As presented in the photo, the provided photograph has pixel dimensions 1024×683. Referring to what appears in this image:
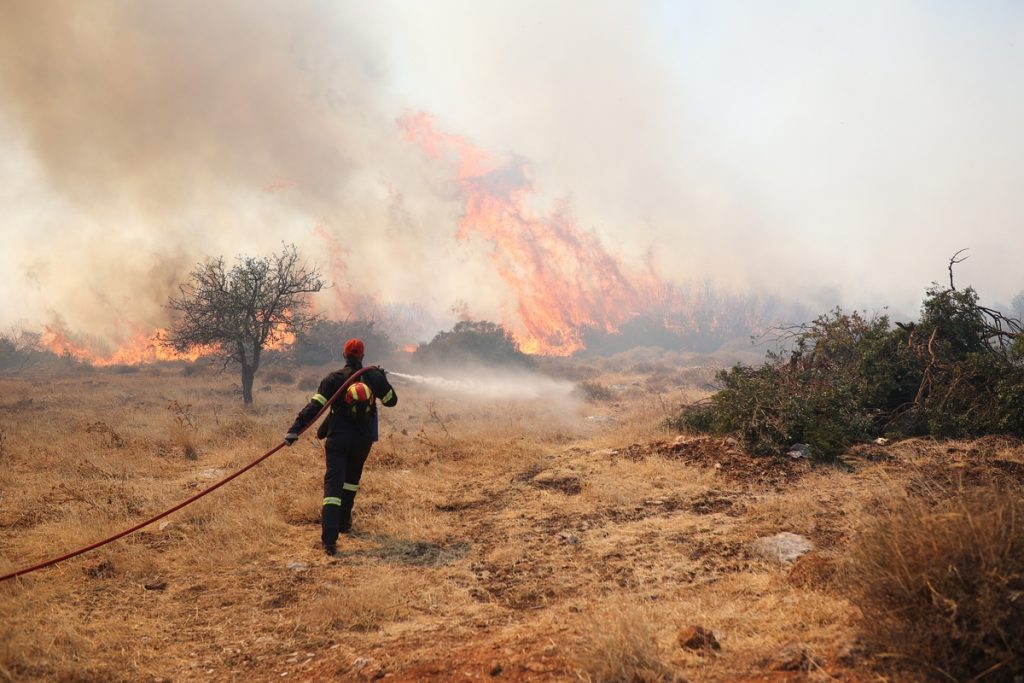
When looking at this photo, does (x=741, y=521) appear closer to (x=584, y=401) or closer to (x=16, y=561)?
(x=16, y=561)

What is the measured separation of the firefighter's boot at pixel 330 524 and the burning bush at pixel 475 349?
29.8 metres

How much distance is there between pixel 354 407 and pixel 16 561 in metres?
3.77

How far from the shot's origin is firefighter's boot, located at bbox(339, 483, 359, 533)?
7.21m

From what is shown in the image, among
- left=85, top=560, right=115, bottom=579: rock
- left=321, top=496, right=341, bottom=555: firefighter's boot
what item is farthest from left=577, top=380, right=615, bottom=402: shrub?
left=85, top=560, right=115, bottom=579: rock

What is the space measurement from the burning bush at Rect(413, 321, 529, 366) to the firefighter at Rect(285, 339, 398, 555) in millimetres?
29177

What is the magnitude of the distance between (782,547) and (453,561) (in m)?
3.41

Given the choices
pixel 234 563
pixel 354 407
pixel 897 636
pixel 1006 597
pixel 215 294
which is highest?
Result: pixel 215 294

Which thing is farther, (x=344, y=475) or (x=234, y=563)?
(x=344, y=475)

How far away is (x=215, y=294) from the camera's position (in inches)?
845

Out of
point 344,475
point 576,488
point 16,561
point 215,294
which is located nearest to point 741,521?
point 576,488

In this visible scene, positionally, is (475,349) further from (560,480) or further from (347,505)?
(347,505)

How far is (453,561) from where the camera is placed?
20.9ft

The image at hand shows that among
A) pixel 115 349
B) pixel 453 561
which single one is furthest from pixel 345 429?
pixel 115 349

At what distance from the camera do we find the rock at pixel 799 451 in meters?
9.22
